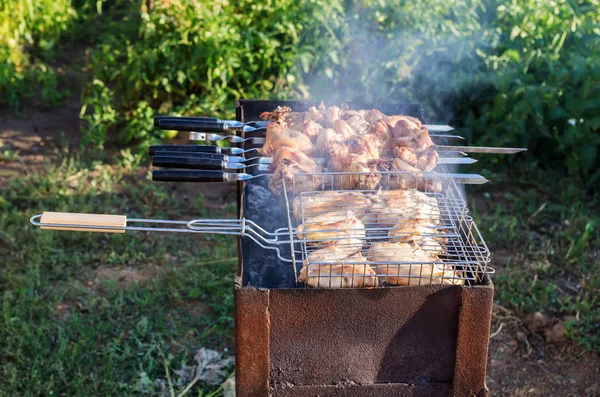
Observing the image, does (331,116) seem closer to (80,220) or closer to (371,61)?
(80,220)

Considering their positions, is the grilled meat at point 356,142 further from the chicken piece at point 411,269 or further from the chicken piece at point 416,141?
the chicken piece at point 411,269

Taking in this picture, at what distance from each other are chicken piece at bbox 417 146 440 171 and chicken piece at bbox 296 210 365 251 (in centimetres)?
61

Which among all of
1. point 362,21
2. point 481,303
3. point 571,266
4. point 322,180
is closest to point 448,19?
point 362,21

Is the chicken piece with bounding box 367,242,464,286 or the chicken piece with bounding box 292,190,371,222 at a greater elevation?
the chicken piece with bounding box 292,190,371,222

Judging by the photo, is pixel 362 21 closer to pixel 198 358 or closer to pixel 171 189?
pixel 171 189

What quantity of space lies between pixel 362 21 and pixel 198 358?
3409mm

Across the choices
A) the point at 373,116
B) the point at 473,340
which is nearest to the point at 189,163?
the point at 373,116

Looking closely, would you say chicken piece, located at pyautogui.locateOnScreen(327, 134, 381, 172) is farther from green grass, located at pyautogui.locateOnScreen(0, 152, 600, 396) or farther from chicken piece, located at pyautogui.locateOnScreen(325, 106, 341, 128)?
green grass, located at pyautogui.locateOnScreen(0, 152, 600, 396)

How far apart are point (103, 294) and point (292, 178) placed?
88.3 inches

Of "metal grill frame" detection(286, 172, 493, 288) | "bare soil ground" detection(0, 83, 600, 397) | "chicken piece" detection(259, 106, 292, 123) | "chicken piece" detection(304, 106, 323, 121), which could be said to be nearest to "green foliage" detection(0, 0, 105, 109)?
"bare soil ground" detection(0, 83, 600, 397)

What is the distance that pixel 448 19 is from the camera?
20.5ft

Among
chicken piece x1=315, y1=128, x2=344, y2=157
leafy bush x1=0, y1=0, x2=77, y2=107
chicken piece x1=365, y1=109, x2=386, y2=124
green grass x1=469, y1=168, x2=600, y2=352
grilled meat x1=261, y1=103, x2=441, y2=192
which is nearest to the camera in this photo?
grilled meat x1=261, y1=103, x2=441, y2=192

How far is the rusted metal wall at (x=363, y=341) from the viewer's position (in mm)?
2395

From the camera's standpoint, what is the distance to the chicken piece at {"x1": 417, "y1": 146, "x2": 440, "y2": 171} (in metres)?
3.13
